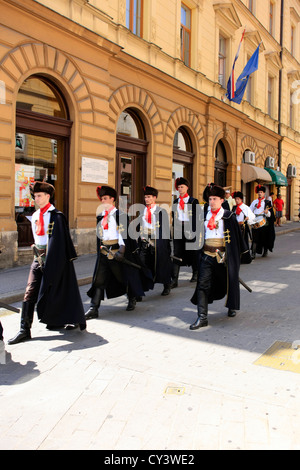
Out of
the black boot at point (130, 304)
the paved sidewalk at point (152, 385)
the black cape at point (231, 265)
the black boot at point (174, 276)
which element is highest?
the black cape at point (231, 265)

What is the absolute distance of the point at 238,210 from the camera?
11383 millimetres

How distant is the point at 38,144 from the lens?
10672 millimetres

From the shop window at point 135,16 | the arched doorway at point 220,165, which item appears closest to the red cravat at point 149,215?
the shop window at point 135,16

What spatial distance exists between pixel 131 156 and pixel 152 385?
11077 millimetres

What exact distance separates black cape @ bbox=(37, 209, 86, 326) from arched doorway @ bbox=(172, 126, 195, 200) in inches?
436

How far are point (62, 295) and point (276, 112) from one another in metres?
24.6

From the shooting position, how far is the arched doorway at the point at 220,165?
20.0 meters

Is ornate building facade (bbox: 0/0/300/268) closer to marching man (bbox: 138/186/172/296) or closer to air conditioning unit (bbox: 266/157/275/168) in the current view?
air conditioning unit (bbox: 266/157/275/168)

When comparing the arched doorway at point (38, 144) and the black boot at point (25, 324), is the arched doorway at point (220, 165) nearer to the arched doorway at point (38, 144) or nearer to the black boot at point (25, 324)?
the arched doorway at point (38, 144)

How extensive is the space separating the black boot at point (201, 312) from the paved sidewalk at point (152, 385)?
0.13 metres

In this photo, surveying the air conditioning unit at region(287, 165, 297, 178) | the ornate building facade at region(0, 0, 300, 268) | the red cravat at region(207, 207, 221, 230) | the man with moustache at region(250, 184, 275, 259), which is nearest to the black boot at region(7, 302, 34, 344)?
the red cravat at region(207, 207, 221, 230)

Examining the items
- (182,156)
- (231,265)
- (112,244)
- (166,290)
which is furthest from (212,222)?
(182,156)

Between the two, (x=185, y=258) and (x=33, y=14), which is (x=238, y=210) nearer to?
(x=185, y=258)

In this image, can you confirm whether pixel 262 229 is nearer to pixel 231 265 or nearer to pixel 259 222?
pixel 259 222
